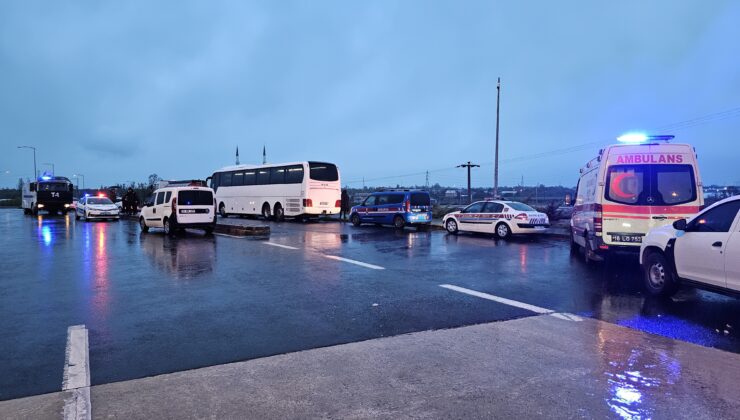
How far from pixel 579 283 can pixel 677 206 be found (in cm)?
276

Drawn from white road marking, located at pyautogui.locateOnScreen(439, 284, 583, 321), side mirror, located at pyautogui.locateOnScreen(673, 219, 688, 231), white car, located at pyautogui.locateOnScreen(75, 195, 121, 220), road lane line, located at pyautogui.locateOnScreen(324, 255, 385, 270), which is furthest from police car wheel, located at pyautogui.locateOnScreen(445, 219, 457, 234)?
white car, located at pyautogui.locateOnScreen(75, 195, 121, 220)

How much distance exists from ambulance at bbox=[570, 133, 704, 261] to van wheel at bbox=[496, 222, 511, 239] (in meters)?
7.00

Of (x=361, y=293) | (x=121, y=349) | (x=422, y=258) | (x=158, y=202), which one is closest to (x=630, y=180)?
(x=422, y=258)

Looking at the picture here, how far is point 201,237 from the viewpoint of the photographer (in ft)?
58.7

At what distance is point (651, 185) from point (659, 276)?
104 inches

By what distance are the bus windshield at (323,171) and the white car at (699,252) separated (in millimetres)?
20511

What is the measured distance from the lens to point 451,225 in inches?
751

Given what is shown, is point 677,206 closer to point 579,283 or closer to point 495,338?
point 579,283

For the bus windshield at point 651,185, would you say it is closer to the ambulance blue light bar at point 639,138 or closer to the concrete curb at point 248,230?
the ambulance blue light bar at point 639,138

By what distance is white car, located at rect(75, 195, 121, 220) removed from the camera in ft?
90.3

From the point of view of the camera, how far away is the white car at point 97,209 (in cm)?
2752

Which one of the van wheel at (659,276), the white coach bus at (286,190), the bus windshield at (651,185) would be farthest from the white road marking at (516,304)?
the white coach bus at (286,190)

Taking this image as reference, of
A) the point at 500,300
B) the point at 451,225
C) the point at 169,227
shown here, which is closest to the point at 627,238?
the point at 500,300

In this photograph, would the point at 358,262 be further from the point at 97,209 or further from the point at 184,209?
the point at 97,209
